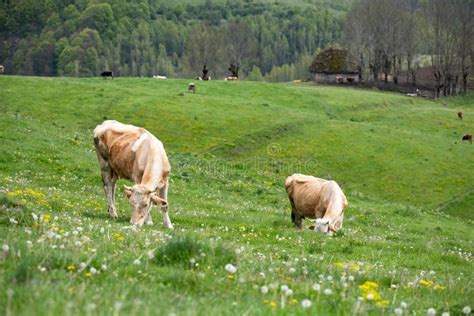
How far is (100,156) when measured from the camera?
19.7m

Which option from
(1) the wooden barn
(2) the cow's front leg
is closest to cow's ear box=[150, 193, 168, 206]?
(2) the cow's front leg

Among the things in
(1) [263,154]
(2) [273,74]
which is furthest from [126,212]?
(2) [273,74]

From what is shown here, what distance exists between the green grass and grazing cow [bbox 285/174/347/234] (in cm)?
94

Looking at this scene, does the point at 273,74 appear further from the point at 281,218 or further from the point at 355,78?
the point at 281,218

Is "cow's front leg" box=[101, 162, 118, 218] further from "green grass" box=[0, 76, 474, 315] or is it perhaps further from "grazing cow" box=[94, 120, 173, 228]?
"green grass" box=[0, 76, 474, 315]

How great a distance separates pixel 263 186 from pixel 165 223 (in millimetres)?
19366

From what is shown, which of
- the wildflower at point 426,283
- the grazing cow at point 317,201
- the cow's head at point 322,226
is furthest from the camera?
the grazing cow at point 317,201

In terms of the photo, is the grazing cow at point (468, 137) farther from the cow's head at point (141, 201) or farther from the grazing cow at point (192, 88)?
the cow's head at point (141, 201)

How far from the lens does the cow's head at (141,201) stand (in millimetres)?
15969

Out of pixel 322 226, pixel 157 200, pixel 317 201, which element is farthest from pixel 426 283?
pixel 317 201

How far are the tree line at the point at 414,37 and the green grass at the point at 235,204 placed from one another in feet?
32.7

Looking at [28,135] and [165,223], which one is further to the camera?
[28,135]

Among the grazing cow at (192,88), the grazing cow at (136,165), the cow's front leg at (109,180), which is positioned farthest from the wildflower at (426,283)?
the grazing cow at (192,88)

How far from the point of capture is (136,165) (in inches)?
696
